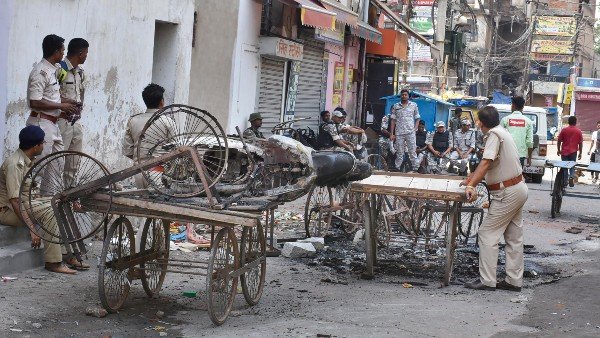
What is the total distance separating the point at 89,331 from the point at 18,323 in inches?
19.8

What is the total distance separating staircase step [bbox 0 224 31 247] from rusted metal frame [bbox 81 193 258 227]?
1.86 m

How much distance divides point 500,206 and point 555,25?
58.8 metres

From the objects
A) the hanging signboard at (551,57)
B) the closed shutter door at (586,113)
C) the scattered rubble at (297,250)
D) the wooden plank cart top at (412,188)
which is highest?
the hanging signboard at (551,57)

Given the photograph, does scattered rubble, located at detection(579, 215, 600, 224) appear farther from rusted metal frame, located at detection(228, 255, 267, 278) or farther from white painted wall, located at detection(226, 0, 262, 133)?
rusted metal frame, located at detection(228, 255, 267, 278)

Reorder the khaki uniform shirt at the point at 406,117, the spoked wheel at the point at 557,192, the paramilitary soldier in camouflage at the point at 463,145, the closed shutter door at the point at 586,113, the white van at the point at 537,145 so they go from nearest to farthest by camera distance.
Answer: the spoked wheel at the point at 557,192 < the khaki uniform shirt at the point at 406,117 < the paramilitary soldier in camouflage at the point at 463,145 < the white van at the point at 537,145 < the closed shutter door at the point at 586,113

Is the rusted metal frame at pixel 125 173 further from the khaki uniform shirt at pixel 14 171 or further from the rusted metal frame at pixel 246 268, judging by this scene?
the khaki uniform shirt at pixel 14 171

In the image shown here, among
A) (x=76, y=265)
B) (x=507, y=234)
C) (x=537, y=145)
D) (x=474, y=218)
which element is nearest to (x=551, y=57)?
(x=537, y=145)

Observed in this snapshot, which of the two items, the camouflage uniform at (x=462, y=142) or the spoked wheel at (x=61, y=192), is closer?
the spoked wheel at (x=61, y=192)

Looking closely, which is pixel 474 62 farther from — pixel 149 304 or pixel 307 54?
pixel 149 304

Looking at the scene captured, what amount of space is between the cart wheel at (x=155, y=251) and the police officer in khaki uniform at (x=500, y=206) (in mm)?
2963

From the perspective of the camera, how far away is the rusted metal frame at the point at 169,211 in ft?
22.6

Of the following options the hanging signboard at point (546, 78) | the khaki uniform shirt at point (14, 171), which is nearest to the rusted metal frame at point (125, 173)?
the khaki uniform shirt at point (14, 171)

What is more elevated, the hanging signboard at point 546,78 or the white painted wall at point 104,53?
the hanging signboard at point 546,78

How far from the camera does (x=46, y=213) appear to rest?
834 centimetres
